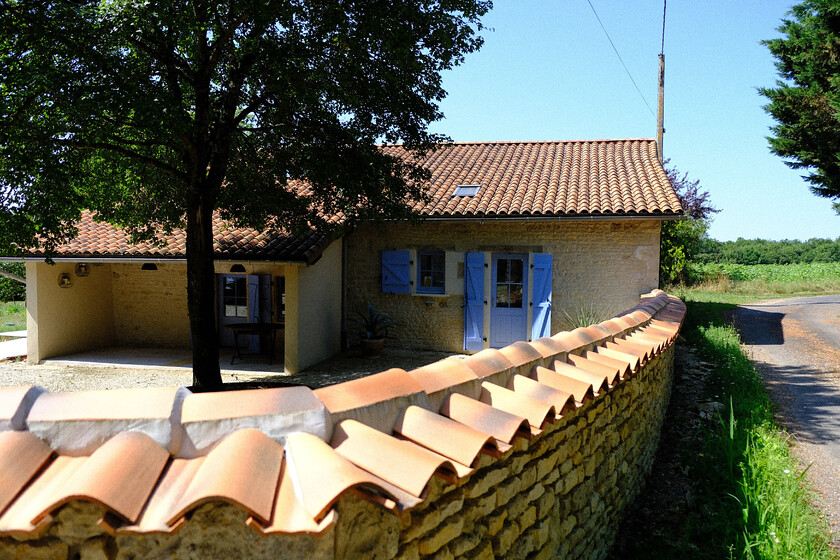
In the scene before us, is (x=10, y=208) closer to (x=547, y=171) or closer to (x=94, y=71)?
(x=94, y=71)

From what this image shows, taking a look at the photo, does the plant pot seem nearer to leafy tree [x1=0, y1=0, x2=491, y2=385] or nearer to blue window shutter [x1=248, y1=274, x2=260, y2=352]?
blue window shutter [x1=248, y1=274, x2=260, y2=352]

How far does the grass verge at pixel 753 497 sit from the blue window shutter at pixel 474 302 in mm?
5240

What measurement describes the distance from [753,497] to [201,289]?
691cm

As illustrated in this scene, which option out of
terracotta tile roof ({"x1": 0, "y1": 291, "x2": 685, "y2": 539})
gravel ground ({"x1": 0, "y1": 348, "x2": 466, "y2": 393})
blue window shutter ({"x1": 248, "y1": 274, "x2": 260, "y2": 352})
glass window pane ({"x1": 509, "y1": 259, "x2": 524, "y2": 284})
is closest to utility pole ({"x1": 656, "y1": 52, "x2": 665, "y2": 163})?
glass window pane ({"x1": 509, "y1": 259, "x2": 524, "y2": 284})

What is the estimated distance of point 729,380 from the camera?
25.2 ft

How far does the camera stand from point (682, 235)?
62.0 feet

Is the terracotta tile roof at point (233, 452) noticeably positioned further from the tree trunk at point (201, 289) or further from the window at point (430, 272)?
the window at point (430, 272)

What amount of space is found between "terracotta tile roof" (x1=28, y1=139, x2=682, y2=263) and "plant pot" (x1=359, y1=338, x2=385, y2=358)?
2.14 m

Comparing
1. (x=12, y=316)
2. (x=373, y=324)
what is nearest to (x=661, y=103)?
(x=373, y=324)

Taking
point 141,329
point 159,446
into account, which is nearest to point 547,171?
point 141,329

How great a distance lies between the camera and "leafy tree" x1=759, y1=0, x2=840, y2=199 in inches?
587

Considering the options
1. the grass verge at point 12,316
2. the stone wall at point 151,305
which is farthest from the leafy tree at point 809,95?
the grass verge at point 12,316

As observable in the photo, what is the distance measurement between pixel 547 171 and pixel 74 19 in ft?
31.2

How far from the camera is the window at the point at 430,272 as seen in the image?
1165cm
